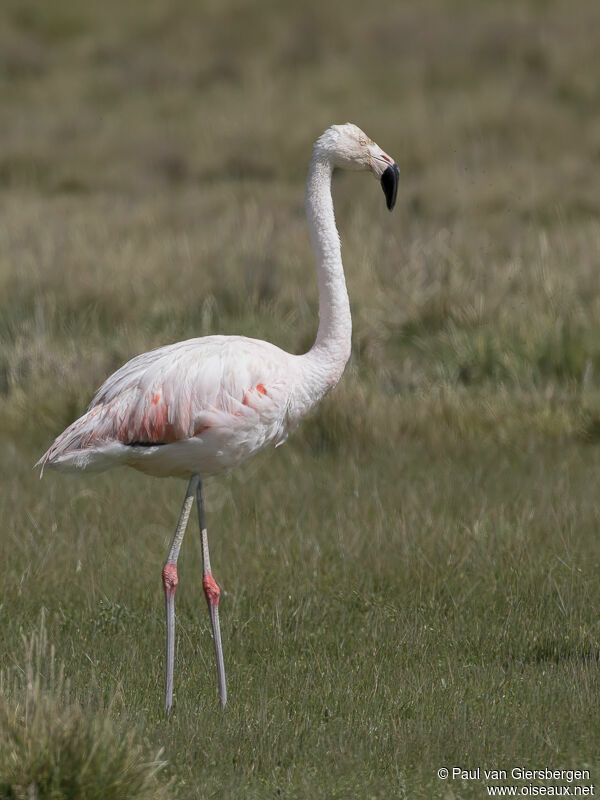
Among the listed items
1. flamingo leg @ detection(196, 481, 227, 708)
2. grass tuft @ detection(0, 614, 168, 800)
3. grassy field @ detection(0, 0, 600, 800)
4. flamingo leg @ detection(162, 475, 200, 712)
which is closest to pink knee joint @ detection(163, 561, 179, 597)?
flamingo leg @ detection(162, 475, 200, 712)

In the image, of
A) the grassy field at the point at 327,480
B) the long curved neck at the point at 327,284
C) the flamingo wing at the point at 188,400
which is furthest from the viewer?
the long curved neck at the point at 327,284

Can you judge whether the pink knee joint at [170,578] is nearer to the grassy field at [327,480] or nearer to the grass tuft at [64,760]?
the grassy field at [327,480]

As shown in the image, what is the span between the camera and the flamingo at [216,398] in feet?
18.0

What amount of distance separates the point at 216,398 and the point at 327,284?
2.53ft

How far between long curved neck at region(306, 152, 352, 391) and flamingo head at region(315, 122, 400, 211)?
0.05 m

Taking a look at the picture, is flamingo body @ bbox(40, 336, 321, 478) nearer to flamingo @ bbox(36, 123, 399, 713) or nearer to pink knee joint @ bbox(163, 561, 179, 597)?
flamingo @ bbox(36, 123, 399, 713)

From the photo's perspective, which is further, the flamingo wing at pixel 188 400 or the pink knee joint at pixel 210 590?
the pink knee joint at pixel 210 590

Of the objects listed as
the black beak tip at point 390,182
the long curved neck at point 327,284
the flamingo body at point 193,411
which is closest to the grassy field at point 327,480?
the flamingo body at point 193,411

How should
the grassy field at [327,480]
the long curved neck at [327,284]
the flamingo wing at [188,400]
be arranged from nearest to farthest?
the grassy field at [327,480]
the flamingo wing at [188,400]
the long curved neck at [327,284]

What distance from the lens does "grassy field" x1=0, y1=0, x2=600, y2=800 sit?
15.3ft

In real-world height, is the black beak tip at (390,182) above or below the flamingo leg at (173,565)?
above

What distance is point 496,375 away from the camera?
10648 mm

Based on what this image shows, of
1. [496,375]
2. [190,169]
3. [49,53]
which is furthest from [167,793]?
[49,53]

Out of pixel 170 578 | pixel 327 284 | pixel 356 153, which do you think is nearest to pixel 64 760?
pixel 170 578
